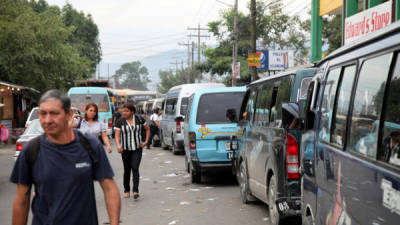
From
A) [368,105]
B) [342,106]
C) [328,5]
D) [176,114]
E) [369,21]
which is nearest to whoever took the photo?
[368,105]

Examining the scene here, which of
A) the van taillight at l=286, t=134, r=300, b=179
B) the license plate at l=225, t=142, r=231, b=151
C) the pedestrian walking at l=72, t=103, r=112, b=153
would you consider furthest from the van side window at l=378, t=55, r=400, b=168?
the license plate at l=225, t=142, r=231, b=151

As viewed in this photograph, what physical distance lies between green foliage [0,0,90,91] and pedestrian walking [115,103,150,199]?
18.1 m

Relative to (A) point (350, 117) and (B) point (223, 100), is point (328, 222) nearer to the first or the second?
(A) point (350, 117)

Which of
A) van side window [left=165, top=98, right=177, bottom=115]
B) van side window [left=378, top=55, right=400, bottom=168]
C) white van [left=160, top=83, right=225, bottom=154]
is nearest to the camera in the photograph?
van side window [left=378, top=55, right=400, bottom=168]

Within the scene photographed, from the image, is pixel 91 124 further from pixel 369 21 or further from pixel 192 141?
pixel 369 21

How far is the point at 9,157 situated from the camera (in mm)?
20516

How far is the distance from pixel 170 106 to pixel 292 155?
15.2m

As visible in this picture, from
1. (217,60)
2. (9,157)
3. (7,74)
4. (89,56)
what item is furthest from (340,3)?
(89,56)

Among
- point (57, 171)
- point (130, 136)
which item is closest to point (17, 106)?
point (130, 136)

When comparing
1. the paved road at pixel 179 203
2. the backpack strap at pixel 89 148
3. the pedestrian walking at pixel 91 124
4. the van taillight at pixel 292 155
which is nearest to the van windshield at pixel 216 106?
the paved road at pixel 179 203

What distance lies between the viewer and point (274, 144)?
7.28m

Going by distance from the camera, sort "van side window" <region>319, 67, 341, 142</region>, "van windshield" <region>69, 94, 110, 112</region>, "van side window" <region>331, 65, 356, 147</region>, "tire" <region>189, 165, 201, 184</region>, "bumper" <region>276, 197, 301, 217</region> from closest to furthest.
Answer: "van side window" <region>331, 65, 356, 147</region>, "van side window" <region>319, 67, 341, 142</region>, "bumper" <region>276, 197, 301, 217</region>, "tire" <region>189, 165, 201, 184</region>, "van windshield" <region>69, 94, 110, 112</region>

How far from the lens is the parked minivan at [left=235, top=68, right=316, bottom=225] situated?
6773 mm

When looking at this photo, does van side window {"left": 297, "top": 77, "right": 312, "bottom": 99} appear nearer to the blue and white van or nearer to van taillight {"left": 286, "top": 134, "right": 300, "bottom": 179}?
van taillight {"left": 286, "top": 134, "right": 300, "bottom": 179}
